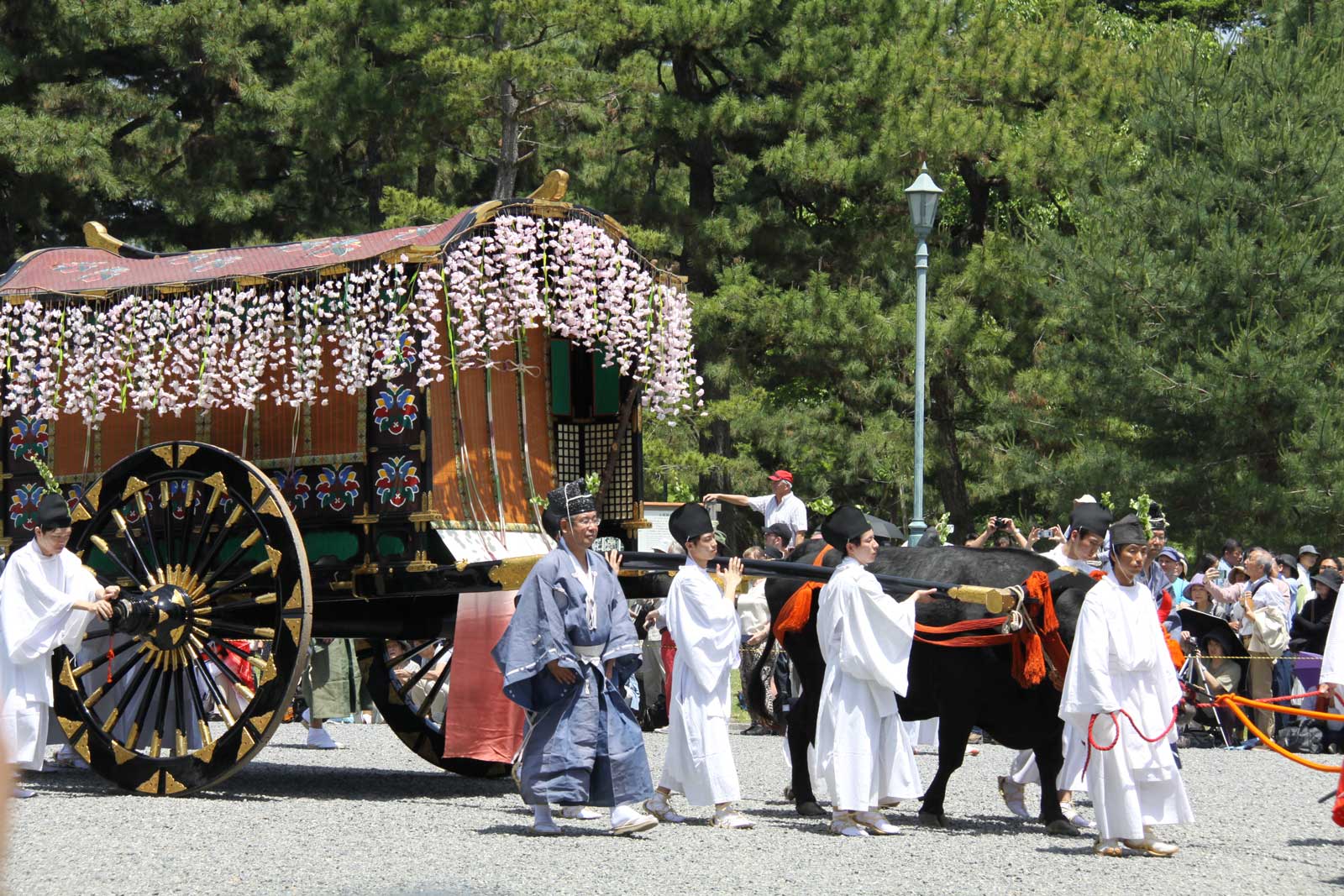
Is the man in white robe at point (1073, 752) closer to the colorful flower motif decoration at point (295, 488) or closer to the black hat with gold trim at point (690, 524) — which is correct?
the black hat with gold trim at point (690, 524)

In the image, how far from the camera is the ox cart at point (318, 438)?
9.41 m

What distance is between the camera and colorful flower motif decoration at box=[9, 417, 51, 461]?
10.7 meters

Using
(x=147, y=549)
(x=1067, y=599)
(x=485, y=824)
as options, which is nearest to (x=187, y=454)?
(x=147, y=549)

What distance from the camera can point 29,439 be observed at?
1075 centimetres

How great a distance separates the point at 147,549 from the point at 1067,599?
5354 millimetres

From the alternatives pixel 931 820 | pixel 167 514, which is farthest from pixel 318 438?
pixel 931 820

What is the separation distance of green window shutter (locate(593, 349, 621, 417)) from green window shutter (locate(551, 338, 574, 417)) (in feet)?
0.53

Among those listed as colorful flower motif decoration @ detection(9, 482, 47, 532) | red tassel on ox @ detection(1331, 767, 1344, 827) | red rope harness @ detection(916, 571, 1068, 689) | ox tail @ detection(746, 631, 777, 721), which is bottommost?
red tassel on ox @ detection(1331, 767, 1344, 827)

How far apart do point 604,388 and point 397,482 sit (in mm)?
1729

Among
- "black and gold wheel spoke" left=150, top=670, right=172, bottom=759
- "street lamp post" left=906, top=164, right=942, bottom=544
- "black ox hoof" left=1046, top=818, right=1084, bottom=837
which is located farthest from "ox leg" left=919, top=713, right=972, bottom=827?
"street lamp post" left=906, top=164, right=942, bottom=544

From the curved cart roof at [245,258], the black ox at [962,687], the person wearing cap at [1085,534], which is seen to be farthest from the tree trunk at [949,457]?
the person wearing cap at [1085,534]

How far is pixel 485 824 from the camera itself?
27.9 feet

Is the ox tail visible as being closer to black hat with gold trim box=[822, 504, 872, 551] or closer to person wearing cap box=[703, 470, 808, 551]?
person wearing cap box=[703, 470, 808, 551]

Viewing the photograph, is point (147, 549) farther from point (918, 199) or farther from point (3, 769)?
point (3, 769)
